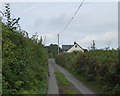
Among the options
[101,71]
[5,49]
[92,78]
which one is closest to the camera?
[5,49]

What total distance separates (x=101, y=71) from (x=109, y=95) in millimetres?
4120

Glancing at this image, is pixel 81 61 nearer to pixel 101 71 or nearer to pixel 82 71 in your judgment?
pixel 82 71

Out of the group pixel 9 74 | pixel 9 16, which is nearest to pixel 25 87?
pixel 9 74

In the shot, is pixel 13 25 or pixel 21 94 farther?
pixel 13 25

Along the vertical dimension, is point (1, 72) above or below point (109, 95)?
above

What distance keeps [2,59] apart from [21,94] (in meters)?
1.35

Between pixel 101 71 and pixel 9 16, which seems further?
pixel 101 71

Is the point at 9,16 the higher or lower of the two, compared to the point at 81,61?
higher

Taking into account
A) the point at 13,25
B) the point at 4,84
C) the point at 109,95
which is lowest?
the point at 109,95

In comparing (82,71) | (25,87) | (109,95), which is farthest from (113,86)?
(82,71)

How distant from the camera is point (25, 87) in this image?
1251 cm

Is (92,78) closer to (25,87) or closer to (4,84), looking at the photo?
(25,87)

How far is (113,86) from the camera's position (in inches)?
650

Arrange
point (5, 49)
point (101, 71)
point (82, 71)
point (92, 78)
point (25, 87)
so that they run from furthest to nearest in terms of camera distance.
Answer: point (82, 71)
point (92, 78)
point (101, 71)
point (25, 87)
point (5, 49)
